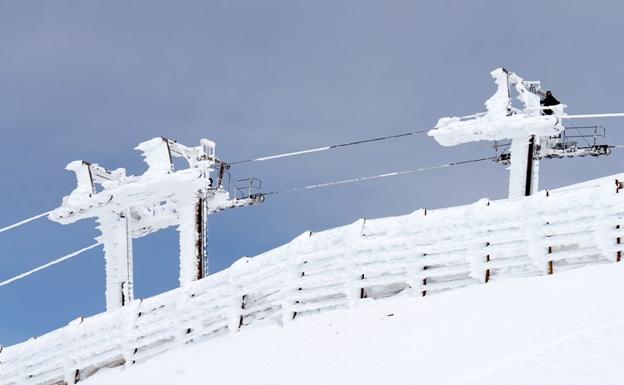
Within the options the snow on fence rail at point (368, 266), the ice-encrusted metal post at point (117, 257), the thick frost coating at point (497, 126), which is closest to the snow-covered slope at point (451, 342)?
the snow on fence rail at point (368, 266)

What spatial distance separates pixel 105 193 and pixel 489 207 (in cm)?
1887

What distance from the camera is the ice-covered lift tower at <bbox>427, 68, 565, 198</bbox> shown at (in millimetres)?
25125

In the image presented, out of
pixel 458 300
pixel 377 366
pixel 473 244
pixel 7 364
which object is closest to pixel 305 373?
pixel 377 366

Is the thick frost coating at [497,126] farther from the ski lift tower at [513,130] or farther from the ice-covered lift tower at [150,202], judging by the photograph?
the ice-covered lift tower at [150,202]

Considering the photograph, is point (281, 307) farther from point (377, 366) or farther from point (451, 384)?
point (451, 384)

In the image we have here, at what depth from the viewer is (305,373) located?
12867mm

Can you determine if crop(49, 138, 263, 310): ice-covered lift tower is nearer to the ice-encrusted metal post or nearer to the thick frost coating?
the ice-encrusted metal post

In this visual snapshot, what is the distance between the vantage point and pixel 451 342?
11711 millimetres

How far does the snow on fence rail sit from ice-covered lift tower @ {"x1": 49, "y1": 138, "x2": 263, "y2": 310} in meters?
7.05

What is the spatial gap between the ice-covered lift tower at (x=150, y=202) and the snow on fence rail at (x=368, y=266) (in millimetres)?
7051

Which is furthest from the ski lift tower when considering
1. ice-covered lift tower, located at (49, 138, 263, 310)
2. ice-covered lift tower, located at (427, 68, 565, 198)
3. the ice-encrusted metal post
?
the ice-encrusted metal post

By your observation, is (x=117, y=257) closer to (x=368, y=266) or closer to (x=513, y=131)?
(x=513, y=131)

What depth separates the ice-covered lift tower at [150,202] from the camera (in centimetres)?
2812

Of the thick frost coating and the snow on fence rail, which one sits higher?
the thick frost coating
